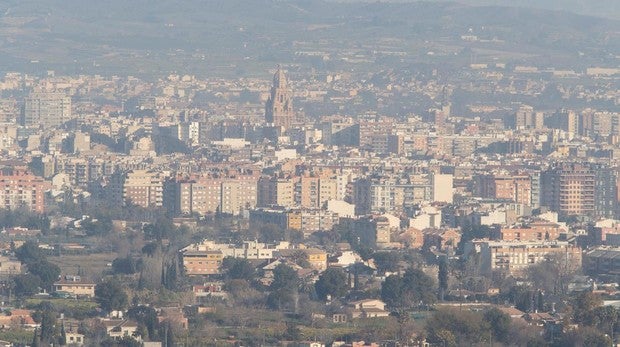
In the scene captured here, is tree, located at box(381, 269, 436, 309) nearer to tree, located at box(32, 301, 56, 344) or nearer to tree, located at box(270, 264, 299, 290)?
tree, located at box(270, 264, 299, 290)

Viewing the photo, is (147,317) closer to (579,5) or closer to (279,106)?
(279,106)

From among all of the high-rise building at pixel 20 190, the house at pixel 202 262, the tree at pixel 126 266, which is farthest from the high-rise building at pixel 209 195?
the tree at pixel 126 266

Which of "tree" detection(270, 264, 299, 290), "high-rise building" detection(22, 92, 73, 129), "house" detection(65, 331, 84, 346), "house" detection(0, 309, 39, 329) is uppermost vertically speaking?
"high-rise building" detection(22, 92, 73, 129)

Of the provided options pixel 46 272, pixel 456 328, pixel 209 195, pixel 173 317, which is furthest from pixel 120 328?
pixel 209 195

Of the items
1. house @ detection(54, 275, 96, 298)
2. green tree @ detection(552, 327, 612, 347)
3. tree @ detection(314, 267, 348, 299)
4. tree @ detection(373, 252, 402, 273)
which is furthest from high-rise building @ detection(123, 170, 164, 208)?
green tree @ detection(552, 327, 612, 347)

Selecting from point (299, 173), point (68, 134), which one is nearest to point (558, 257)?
point (299, 173)

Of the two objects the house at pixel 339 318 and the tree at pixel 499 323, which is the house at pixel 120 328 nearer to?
the house at pixel 339 318

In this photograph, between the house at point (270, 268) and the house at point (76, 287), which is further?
the house at point (270, 268)
